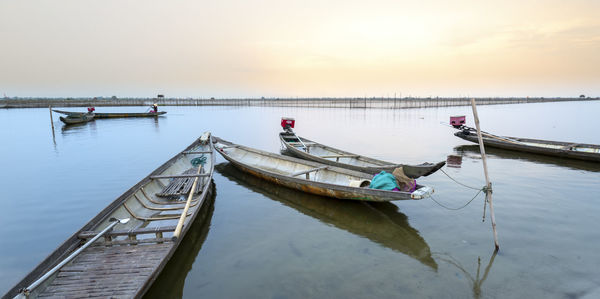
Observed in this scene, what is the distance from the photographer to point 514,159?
14.1 meters

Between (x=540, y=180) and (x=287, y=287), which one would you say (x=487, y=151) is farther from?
(x=287, y=287)

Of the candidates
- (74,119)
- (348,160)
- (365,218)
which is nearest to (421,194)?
(365,218)

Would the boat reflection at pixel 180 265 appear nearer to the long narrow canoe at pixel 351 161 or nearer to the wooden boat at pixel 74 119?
the long narrow canoe at pixel 351 161

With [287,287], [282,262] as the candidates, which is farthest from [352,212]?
[287,287]

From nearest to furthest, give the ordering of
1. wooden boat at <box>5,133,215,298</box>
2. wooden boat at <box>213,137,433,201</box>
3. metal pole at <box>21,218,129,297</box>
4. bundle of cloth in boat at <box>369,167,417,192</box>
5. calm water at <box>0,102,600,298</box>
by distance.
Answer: metal pole at <box>21,218,129,297</box> < wooden boat at <box>5,133,215,298</box> < calm water at <box>0,102,600,298</box> < wooden boat at <box>213,137,433,201</box> < bundle of cloth in boat at <box>369,167,417,192</box>

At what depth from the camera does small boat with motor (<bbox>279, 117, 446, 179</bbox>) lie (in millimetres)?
7469

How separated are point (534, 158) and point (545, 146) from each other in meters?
2.61

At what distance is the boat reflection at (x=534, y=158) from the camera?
40.7ft

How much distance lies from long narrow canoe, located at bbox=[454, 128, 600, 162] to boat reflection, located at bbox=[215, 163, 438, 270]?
1045cm

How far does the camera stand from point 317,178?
31.4 ft

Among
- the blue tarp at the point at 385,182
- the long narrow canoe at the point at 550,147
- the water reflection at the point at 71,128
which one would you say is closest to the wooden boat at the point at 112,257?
the blue tarp at the point at 385,182

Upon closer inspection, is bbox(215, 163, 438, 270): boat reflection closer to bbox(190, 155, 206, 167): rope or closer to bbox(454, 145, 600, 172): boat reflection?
bbox(190, 155, 206, 167): rope

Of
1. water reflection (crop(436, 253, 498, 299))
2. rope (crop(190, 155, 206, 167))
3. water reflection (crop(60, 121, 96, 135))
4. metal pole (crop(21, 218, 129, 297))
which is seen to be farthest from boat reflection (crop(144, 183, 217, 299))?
water reflection (crop(60, 121, 96, 135))

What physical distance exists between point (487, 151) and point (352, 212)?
511 inches
